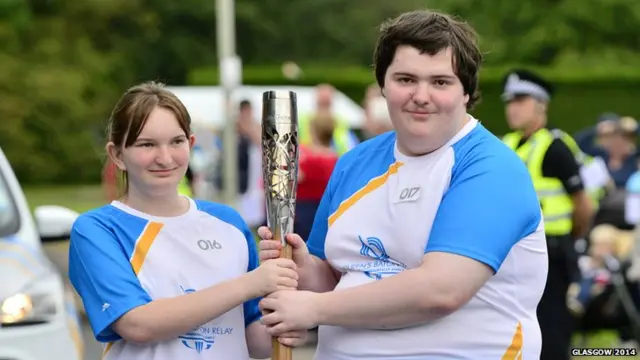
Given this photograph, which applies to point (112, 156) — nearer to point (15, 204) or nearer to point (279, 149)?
point (279, 149)

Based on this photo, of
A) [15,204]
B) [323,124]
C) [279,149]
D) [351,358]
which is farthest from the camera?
[323,124]

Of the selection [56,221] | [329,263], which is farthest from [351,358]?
[56,221]

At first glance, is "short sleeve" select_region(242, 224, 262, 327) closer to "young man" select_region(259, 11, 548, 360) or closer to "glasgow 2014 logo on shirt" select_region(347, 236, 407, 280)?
"young man" select_region(259, 11, 548, 360)

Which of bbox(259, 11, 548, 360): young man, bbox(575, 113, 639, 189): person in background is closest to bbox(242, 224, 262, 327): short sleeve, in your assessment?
bbox(259, 11, 548, 360): young man

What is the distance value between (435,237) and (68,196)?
107ft

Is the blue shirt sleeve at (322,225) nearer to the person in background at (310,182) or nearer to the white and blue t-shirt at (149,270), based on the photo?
the white and blue t-shirt at (149,270)

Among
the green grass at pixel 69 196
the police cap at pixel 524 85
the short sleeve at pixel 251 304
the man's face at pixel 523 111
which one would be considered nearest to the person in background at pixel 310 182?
the police cap at pixel 524 85

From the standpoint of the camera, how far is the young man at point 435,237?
9.36 feet

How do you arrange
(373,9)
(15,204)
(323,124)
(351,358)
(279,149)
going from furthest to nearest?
(373,9), (323,124), (15,204), (279,149), (351,358)

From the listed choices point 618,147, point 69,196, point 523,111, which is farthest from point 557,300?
point 69,196

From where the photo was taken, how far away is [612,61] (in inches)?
1580

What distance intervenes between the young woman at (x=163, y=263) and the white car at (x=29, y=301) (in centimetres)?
163

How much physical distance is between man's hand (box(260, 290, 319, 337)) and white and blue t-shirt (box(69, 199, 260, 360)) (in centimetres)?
25

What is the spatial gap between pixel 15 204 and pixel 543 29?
37.3 m
